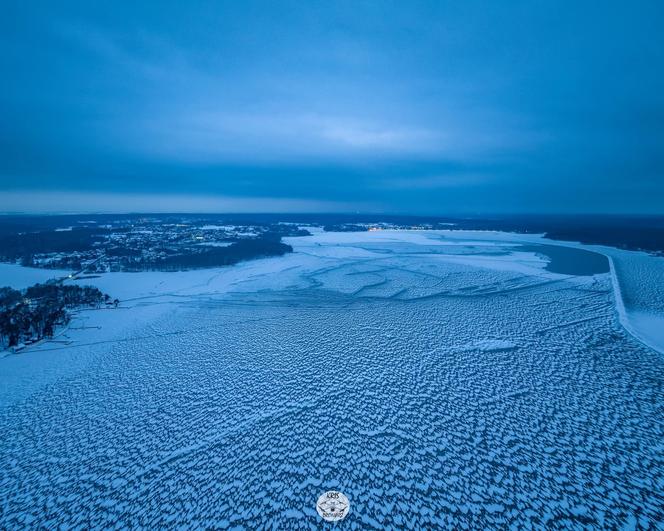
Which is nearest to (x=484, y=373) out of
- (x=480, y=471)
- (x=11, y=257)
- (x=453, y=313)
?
(x=480, y=471)

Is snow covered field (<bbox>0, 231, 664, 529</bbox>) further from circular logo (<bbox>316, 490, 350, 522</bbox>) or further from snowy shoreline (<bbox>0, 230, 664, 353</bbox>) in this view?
snowy shoreline (<bbox>0, 230, 664, 353</bbox>)

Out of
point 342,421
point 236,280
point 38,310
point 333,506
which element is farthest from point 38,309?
point 333,506

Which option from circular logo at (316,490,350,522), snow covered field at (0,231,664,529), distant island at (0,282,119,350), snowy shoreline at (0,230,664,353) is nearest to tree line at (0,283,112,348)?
distant island at (0,282,119,350)

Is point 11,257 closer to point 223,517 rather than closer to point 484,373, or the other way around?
point 223,517

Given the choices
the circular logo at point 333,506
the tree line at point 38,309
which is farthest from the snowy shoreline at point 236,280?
the circular logo at point 333,506

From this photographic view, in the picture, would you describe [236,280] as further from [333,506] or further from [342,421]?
[333,506]

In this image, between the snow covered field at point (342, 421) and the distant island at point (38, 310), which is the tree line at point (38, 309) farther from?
the snow covered field at point (342, 421)
